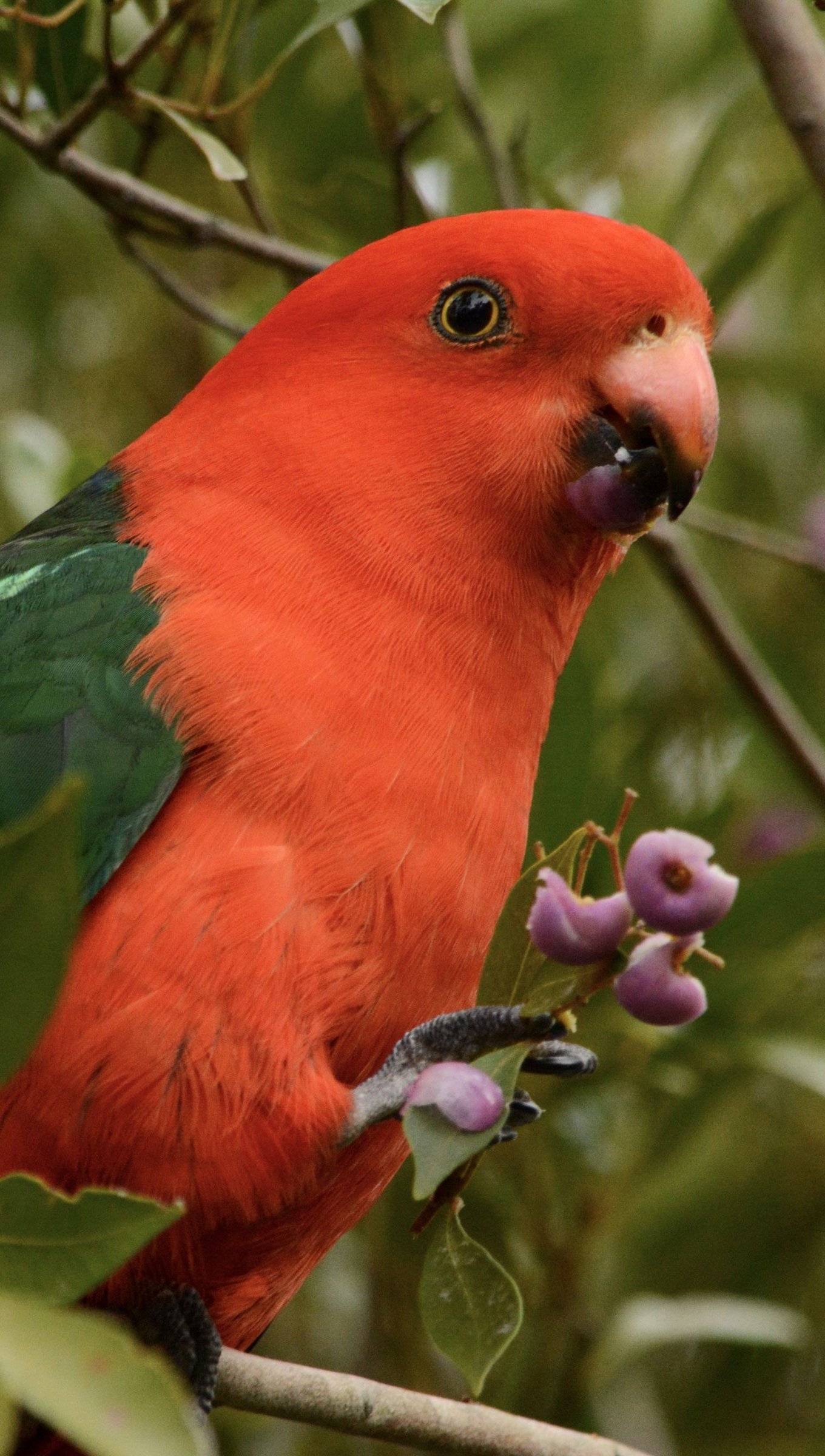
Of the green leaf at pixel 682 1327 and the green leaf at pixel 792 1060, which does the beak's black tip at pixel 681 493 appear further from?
the green leaf at pixel 682 1327

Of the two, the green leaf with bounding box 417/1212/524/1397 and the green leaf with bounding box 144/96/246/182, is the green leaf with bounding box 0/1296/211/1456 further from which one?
the green leaf with bounding box 144/96/246/182

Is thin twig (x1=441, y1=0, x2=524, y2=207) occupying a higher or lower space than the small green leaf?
higher

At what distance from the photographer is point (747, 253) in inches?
111

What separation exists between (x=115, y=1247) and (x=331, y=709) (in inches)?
31.1

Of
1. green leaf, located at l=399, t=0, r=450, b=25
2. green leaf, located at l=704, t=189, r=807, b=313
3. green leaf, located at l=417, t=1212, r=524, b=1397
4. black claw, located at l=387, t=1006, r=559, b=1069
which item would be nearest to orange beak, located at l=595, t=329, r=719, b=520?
green leaf, located at l=399, t=0, r=450, b=25

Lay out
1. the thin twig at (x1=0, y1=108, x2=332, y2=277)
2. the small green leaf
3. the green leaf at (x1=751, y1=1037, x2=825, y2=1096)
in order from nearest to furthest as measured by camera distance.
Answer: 1. the small green leaf
2. the thin twig at (x1=0, y1=108, x2=332, y2=277)
3. the green leaf at (x1=751, y1=1037, x2=825, y2=1096)

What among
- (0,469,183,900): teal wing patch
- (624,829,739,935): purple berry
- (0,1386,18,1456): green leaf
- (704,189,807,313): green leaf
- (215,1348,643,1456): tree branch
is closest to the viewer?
(0,1386,18,1456): green leaf

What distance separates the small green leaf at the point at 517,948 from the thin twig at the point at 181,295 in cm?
135

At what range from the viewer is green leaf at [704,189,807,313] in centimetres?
281

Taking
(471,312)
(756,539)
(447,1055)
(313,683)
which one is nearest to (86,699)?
(313,683)

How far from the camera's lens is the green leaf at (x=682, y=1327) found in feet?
8.86

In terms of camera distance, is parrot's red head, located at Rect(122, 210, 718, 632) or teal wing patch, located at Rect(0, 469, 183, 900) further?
parrot's red head, located at Rect(122, 210, 718, 632)

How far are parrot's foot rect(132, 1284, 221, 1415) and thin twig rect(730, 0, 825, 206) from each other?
4.78ft

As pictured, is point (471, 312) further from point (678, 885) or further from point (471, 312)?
point (678, 885)
